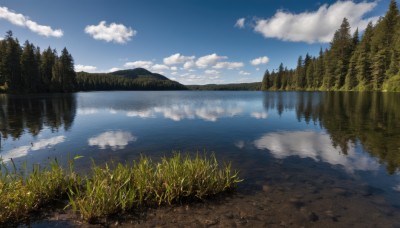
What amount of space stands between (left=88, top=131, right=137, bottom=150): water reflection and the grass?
6699 mm

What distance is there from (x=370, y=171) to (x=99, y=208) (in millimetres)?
10801

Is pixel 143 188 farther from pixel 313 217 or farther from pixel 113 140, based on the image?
pixel 113 140

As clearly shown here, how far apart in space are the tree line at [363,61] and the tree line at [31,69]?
123 metres

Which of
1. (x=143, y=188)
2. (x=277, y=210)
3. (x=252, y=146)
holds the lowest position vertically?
(x=277, y=210)

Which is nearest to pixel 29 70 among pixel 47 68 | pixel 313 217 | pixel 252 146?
pixel 47 68

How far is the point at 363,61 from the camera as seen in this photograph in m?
81.4

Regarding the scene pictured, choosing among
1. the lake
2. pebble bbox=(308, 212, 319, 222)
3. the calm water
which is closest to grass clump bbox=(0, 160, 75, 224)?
the lake

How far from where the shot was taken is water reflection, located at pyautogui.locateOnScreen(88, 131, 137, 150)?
14.5 meters

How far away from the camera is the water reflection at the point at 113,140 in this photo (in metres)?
14.5

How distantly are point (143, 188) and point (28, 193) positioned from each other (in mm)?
3136

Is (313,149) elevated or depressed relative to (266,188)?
elevated

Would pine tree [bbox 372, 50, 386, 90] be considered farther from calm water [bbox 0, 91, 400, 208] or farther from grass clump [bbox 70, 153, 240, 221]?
grass clump [bbox 70, 153, 240, 221]

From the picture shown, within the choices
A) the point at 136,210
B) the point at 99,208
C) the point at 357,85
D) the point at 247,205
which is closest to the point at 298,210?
the point at 247,205

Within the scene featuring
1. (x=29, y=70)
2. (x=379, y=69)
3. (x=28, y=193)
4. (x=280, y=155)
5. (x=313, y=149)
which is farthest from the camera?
(x=29, y=70)
